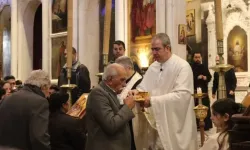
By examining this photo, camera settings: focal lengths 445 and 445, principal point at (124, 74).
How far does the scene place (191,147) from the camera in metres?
4.48

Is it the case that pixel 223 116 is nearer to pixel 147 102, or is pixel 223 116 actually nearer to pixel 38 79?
pixel 147 102

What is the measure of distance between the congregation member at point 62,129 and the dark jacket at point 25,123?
594 millimetres

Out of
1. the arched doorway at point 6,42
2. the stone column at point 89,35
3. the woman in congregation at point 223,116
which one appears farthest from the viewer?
the arched doorway at point 6,42

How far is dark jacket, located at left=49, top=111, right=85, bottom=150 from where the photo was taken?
4.70 meters

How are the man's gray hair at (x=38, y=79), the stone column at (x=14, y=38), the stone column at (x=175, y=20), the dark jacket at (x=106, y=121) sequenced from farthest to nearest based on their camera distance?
1. the stone column at (x=14, y=38)
2. the stone column at (x=175, y=20)
3. the man's gray hair at (x=38, y=79)
4. the dark jacket at (x=106, y=121)

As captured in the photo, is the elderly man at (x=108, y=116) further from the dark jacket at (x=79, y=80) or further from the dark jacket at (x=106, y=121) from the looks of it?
the dark jacket at (x=79, y=80)

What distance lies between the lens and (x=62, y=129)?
470 centimetres

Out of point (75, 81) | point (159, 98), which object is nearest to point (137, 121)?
point (159, 98)

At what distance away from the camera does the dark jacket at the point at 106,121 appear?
12.3 ft

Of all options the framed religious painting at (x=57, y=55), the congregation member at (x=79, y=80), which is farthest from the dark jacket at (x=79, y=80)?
the framed religious painting at (x=57, y=55)

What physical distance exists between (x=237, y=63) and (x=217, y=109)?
1002 cm

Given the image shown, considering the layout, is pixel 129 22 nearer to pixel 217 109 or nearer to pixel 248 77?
pixel 248 77

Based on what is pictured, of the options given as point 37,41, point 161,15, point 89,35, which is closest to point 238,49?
point 161,15

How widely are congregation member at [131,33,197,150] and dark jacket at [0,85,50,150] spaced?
0.93m
